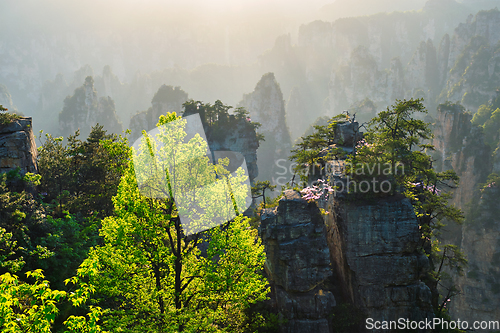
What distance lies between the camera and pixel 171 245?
10812 millimetres

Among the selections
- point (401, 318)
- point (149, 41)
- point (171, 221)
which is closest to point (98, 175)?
point (171, 221)

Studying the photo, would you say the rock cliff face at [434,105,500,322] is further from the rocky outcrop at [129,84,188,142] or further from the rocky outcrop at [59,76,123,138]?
the rocky outcrop at [59,76,123,138]

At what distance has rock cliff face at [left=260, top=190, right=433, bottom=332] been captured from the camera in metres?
14.6

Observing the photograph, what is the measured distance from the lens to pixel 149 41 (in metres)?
144

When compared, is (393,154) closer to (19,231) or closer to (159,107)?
(19,231)

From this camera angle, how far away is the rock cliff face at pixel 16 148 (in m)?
14.9

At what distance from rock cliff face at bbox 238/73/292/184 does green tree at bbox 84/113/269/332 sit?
2732 inches

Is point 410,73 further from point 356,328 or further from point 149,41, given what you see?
point 149,41

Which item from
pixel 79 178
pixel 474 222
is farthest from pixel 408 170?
pixel 474 222

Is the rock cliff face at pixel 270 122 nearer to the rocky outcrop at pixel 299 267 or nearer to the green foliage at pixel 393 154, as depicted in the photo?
the green foliage at pixel 393 154

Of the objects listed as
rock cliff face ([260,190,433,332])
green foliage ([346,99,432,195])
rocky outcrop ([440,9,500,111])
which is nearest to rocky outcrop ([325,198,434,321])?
rock cliff face ([260,190,433,332])

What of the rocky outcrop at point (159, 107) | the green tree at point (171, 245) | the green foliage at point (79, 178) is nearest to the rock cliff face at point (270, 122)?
the rocky outcrop at point (159, 107)

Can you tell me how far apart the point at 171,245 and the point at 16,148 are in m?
10.8

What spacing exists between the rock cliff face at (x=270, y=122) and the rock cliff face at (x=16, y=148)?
66.3m
